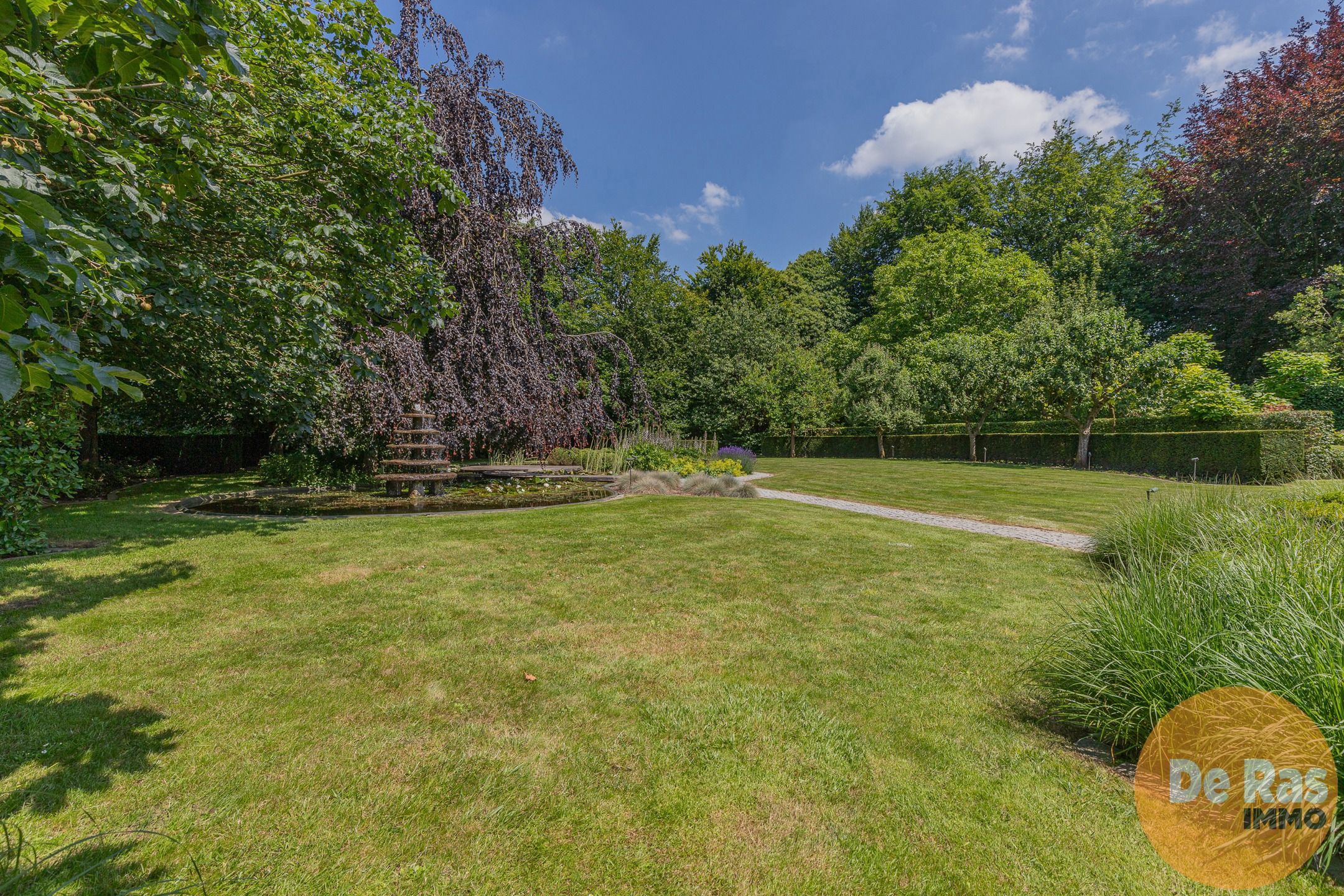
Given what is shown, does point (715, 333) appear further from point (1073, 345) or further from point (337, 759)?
point (337, 759)

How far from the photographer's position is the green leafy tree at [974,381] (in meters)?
21.2

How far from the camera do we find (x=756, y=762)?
7.06 ft

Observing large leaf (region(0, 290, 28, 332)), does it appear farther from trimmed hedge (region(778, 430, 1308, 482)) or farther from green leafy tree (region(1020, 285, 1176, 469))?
green leafy tree (region(1020, 285, 1176, 469))

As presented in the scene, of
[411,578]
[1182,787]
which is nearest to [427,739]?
[411,578]

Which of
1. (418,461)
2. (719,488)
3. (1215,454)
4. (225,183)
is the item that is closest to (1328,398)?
(1215,454)

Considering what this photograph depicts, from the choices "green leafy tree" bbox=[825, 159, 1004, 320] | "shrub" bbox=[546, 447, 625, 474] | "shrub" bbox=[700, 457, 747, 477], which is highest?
"green leafy tree" bbox=[825, 159, 1004, 320]

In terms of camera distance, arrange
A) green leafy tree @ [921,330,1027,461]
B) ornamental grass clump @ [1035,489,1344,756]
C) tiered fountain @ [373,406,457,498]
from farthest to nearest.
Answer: green leafy tree @ [921,330,1027,461], tiered fountain @ [373,406,457,498], ornamental grass clump @ [1035,489,1344,756]

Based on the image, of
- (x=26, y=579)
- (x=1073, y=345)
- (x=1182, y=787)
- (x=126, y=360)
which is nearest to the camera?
(x=1182, y=787)

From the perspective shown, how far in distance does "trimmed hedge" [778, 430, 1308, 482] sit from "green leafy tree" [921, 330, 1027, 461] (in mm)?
1340

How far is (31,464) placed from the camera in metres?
4.85

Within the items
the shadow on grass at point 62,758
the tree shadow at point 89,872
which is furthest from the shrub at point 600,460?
the tree shadow at point 89,872

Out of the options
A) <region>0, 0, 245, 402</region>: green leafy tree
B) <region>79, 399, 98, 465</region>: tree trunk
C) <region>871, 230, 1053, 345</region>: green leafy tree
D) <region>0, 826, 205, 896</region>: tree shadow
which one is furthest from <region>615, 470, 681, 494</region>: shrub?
<region>871, 230, 1053, 345</region>: green leafy tree

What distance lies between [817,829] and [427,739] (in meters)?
1.65

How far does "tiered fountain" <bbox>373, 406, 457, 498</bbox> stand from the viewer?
9039 millimetres
